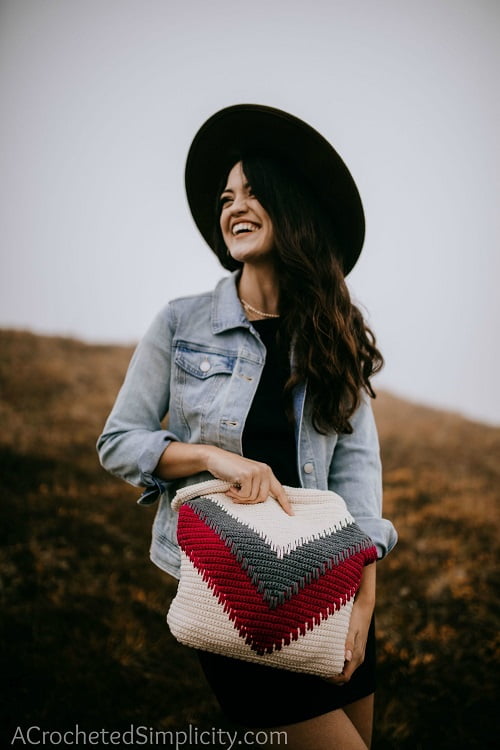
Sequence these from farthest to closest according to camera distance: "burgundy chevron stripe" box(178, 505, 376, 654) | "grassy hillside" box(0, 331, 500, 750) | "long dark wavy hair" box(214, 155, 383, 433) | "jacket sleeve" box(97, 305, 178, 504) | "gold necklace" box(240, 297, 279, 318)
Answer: "grassy hillside" box(0, 331, 500, 750) → "gold necklace" box(240, 297, 279, 318) → "long dark wavy hair" box(214, 155, 383, 433) → "jacket sleeve" box(97, 305, 178, 504) → "burgundy chevron stripe" box(178, 505, 376, 654)

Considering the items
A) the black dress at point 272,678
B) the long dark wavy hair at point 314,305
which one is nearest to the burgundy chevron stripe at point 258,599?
the black dress at point 272,678

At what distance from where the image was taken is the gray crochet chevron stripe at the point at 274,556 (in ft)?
3.86

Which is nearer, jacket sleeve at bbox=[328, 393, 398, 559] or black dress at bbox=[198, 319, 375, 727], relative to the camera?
black dress at bbox=[198, 319, 375, 727]

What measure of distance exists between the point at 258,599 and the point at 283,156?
175cm

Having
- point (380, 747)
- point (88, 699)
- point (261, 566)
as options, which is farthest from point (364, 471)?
point (88, 699)

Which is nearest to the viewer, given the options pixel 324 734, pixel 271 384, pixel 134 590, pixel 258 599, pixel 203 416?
pixel 258 599

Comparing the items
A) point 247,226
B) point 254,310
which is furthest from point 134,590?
point 247,226

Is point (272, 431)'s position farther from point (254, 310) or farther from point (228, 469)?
point (254, 310)

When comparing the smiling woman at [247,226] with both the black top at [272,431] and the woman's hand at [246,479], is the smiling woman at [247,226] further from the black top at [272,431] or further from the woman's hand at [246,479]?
the woman's hand at [246,479]

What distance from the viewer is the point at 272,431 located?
174 centimetres

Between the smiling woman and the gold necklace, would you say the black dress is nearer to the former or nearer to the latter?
the gold necklace

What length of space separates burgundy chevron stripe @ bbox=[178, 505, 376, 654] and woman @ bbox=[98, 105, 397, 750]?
22 cm

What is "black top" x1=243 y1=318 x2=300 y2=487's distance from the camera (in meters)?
1.72

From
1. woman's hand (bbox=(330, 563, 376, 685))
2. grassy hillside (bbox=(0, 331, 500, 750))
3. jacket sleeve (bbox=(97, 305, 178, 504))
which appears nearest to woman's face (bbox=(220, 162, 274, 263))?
jacket sleeve (bbox=(97, 305, 178, 504))
